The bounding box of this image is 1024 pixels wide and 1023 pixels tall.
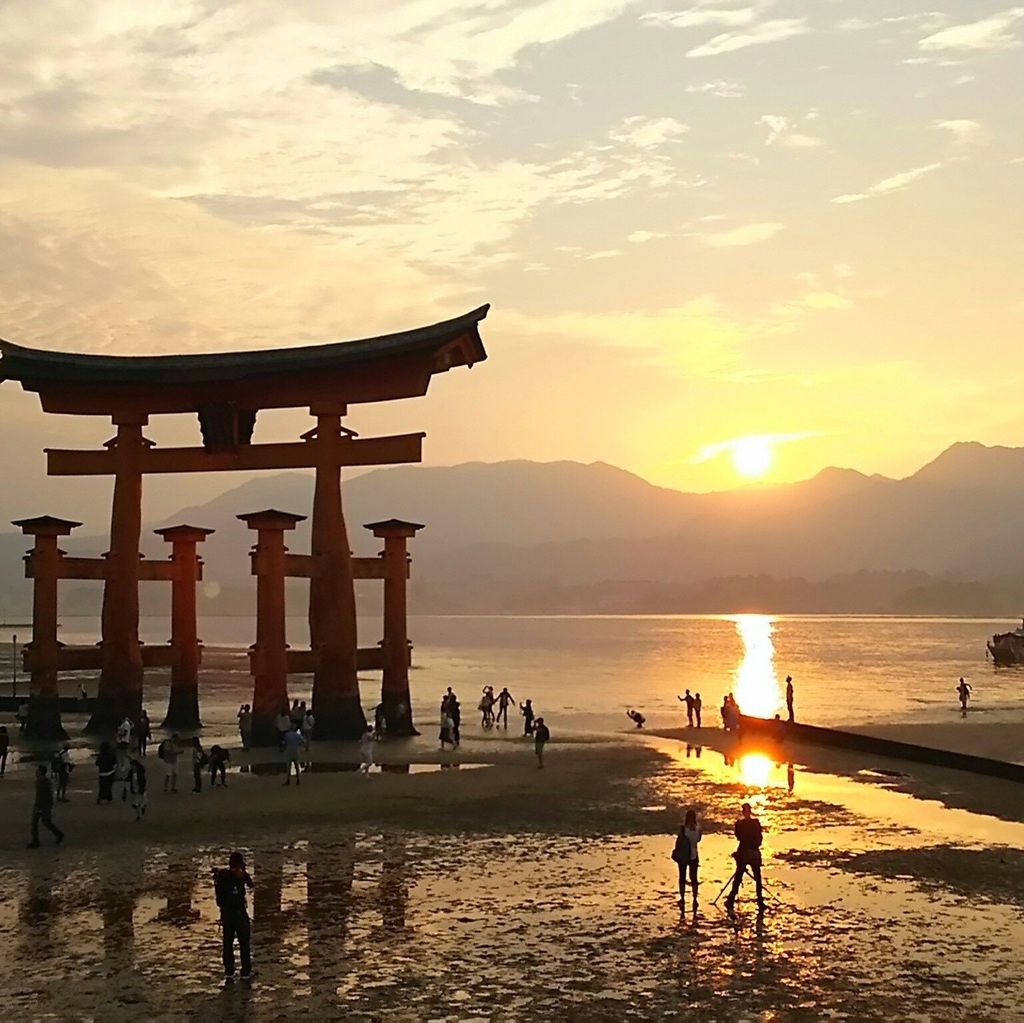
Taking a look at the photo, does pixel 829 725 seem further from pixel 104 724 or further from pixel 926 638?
pixel 926 638

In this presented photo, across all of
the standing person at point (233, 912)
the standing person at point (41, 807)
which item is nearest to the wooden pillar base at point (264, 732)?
the standing person at point (41, 807)

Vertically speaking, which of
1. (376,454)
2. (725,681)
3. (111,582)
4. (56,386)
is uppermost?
(56,386)

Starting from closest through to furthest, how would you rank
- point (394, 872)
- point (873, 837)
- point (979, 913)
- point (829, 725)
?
1. point (979, 913)
2. point (394, 872)
3. point (873, 837)
4. point (829, 725)

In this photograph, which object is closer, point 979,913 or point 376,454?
point 979,913

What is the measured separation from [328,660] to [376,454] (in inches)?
247

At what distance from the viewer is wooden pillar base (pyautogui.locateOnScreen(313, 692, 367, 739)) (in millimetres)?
34688

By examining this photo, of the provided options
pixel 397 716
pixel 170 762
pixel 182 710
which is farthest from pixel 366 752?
pixel 182 710

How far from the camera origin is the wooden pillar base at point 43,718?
122 feet

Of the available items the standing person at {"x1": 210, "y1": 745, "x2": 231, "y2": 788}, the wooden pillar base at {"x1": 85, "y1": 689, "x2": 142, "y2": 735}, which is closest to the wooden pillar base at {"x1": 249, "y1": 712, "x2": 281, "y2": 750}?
the wooden pillar base at {"x1": 85, "y1": 689, "x2": 142, "y2": 735}

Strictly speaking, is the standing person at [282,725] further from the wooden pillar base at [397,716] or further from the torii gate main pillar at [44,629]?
the torii gate main pillar at [44,629]

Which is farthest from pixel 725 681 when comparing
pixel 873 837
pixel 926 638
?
pixel 926 638

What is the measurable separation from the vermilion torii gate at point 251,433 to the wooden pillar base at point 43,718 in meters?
0.16

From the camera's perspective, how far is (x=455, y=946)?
13.8 metres

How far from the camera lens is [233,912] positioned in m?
12.5
